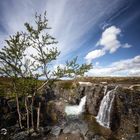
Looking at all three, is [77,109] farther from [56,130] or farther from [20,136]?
[20,136]

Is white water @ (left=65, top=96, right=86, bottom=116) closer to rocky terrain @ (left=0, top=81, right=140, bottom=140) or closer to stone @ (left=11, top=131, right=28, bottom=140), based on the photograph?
rocky terrain @ (left=0, top=81, right=140, bottom=140)

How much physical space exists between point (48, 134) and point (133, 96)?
559 inches

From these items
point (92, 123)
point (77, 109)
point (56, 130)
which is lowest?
point (92, 123)

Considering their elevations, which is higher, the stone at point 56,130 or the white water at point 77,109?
the white water at point 77,109

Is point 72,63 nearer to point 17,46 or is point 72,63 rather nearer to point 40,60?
point 40,60

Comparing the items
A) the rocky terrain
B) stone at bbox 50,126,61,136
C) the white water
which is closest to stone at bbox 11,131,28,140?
the rocky terrain

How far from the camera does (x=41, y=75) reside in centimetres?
2356

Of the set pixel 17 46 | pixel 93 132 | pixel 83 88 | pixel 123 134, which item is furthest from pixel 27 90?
pixel 83 88

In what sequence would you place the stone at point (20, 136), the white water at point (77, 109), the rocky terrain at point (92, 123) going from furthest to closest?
1. the white water at point (77, 109)
2. the stone at point (20, 136)
3. the rocky terrain at point (92, 123)

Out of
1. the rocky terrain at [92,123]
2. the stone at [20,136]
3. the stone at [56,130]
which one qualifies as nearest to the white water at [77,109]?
the rocky terrain at [92,123]

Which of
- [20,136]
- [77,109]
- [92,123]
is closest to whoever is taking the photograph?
[20,136]

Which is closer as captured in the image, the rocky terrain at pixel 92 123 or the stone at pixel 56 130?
the rocky terrain at pixel 92 123

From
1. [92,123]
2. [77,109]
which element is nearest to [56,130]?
[92,123]

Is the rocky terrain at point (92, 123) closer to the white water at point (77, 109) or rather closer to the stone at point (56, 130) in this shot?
the stone at point (56, 130)
